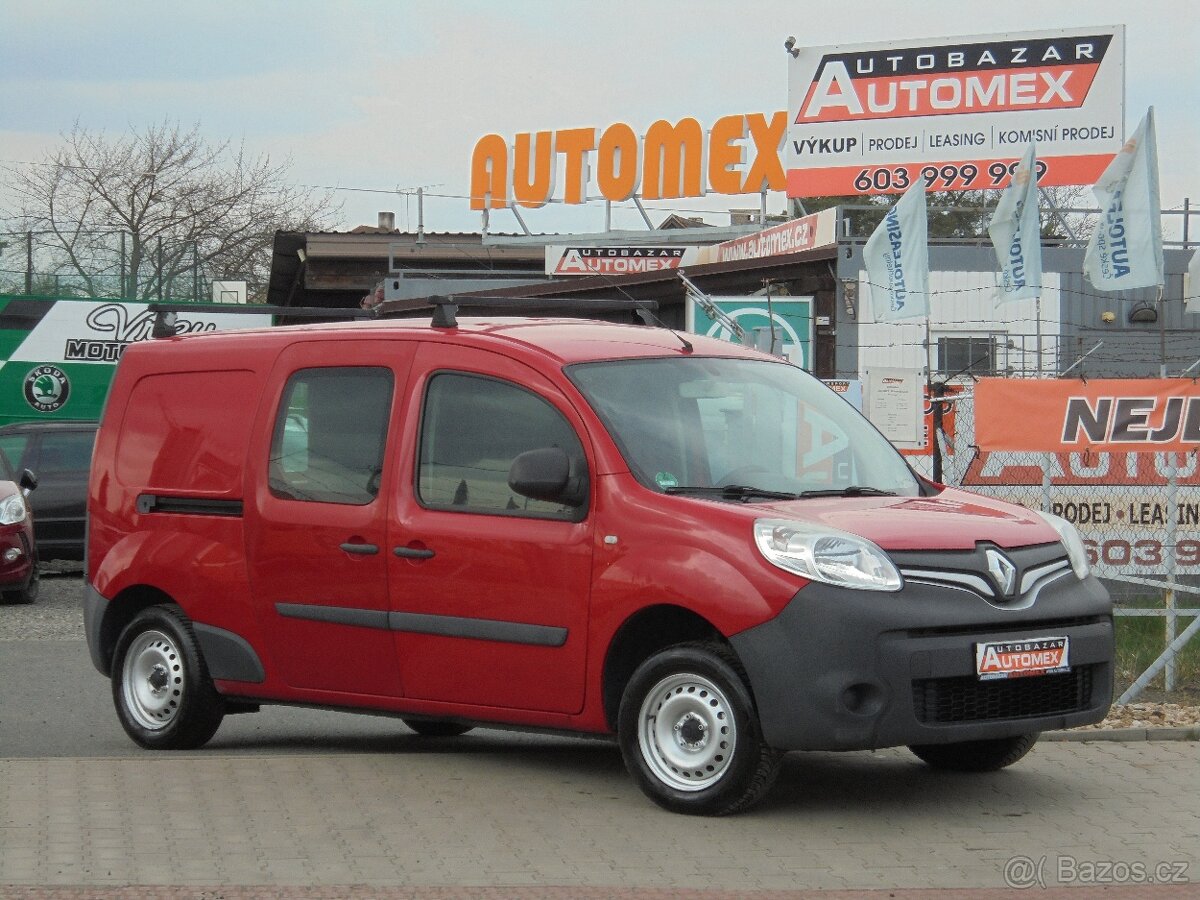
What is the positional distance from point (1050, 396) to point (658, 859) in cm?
488

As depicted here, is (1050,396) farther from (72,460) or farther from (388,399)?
(72,460)

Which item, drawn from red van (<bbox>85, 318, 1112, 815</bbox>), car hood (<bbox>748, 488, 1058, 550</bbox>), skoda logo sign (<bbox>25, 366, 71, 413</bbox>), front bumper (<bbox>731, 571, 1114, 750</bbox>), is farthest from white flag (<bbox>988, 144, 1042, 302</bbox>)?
skoda logo sign (<bbox>25, 366, 71, 413</bbox>)

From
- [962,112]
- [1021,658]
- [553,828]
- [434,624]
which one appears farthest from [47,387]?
[1021,658]

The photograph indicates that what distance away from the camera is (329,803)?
7.16 metres

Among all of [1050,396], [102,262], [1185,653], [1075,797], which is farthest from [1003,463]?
[102,262]

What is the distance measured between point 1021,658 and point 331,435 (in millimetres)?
3142

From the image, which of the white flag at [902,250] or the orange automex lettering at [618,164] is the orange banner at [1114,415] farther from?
the orange automex lettering at [618,164]

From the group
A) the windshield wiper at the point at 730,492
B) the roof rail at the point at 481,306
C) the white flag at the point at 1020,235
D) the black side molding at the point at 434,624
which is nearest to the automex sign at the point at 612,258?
the white flag at the point at 1020,235

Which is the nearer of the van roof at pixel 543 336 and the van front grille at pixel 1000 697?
the van front grille at pixel 1000 697

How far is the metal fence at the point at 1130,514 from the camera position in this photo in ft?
33.6

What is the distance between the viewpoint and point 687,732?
22.6 feet

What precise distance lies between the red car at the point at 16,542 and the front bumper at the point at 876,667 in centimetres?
1150

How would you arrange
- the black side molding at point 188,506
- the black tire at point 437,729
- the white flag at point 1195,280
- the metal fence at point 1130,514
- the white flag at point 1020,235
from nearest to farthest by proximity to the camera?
the black side molding at point 188,506 → the black tire at point 437,729 → the metal fence at point 1130,514 → the white flag at point 1195,280 → the white flag at point 1020,235

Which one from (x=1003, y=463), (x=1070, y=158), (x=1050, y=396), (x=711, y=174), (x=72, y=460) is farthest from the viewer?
(x=711, y=174)
